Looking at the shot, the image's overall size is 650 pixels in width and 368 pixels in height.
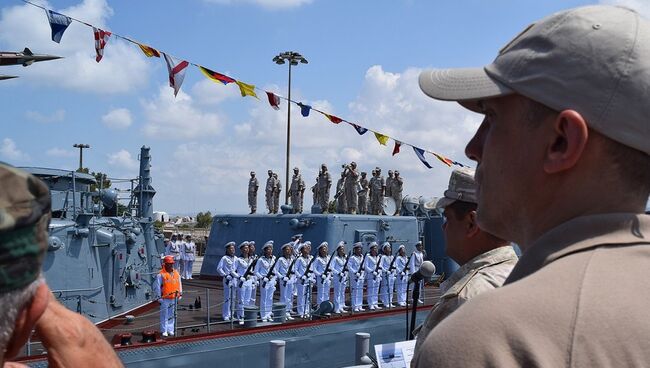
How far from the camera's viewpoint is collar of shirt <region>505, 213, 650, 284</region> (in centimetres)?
107

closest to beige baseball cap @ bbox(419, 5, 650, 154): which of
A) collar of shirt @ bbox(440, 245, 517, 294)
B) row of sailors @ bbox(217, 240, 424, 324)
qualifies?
collar of shirt @ bbox(440, 245, 517, 294)

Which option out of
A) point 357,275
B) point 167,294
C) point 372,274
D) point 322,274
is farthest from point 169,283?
point 372,274

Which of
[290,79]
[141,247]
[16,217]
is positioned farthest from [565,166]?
[290,79]

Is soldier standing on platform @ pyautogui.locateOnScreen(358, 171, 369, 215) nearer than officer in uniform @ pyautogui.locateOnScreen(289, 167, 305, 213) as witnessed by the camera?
No

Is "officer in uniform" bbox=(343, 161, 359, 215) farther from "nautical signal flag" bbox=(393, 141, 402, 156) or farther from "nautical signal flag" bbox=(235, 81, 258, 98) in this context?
"nautical signal flag" bbox=(235, 81, 258, 98)

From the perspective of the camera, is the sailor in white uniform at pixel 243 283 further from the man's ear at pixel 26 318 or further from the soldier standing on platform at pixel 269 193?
the man's ear at pixel 26 318

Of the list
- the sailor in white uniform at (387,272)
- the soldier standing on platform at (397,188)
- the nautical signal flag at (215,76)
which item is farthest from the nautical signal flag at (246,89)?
the soldier standing on platform at (397,188)

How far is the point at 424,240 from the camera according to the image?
62.5 ft

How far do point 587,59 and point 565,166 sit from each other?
0.18 m

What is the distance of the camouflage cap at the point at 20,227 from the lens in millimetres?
1138

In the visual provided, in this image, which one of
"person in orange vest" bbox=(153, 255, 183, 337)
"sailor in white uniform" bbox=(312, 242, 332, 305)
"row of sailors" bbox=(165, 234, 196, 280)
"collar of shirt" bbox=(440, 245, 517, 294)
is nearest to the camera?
"collar of shirt" bbox=(440, 245, 517, 294)

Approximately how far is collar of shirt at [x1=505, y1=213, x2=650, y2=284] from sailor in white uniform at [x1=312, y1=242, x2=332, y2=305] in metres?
12.6

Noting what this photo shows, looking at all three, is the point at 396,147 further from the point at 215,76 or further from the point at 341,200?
the point at 215,76

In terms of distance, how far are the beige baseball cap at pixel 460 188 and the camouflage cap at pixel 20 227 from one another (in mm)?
2022
